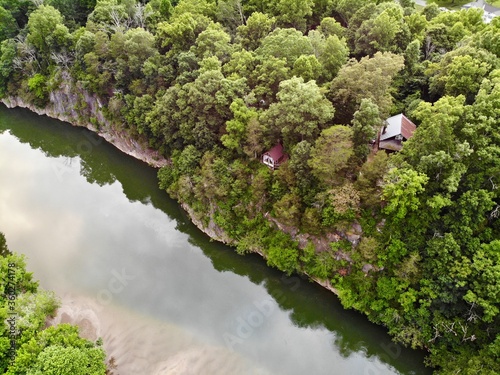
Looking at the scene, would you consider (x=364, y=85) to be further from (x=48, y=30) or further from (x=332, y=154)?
(x=48, y=30)

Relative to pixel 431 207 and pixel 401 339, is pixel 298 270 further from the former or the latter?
pixel 431 207

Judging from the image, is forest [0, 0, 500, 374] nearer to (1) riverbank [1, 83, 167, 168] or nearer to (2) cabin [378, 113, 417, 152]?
(2) cabin [378, 113, 417, 152]

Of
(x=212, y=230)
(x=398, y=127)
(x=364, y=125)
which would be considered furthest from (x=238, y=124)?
(x=398, y=127)

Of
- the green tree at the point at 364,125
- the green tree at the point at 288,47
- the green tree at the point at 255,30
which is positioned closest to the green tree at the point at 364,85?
the green tree at the point at 364,125

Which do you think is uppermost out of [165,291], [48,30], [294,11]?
[294,11]

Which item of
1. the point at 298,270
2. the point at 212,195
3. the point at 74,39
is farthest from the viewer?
the point at 74,39

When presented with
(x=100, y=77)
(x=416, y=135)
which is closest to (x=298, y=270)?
(x=416, y=135)

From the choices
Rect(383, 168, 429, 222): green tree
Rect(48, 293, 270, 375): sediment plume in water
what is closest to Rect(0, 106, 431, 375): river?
Rect(48, 293, 270, 375): sediment plume in water

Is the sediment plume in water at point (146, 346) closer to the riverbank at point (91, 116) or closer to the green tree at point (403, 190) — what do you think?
the green tree at point (403, 190)
